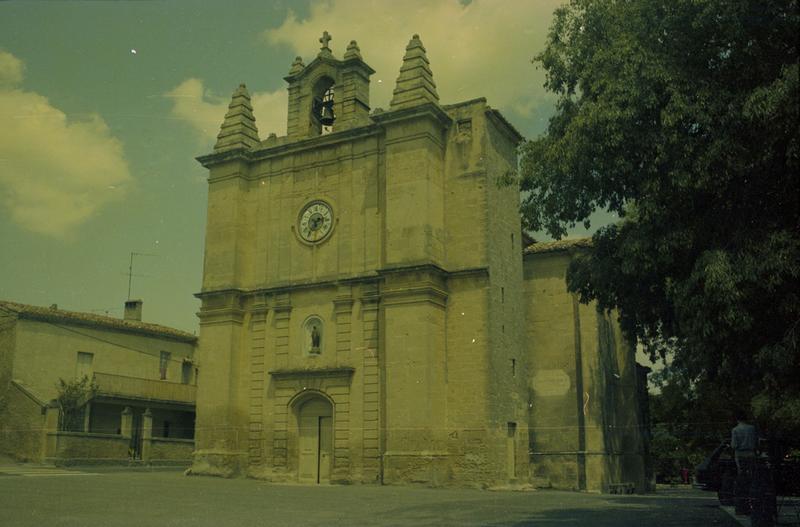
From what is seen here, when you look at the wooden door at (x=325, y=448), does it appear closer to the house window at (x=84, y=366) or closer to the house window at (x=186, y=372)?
the house window at (x=84, y=366)

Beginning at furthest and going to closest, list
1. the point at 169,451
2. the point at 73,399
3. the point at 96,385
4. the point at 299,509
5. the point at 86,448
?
the point at 169,451 → the point at 96,385 → the point at 73,399 → the point at 86,448 → the point at 299,509

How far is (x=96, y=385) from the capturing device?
121ft

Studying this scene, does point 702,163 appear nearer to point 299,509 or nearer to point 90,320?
point 299,509

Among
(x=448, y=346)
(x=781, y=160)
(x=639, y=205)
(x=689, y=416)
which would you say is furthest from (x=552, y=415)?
(x=781, y=160)

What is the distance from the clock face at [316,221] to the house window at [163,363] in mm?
16809

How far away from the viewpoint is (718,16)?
1203 cm

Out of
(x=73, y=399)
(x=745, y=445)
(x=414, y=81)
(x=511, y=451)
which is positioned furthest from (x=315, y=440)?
(x=745, y=445)

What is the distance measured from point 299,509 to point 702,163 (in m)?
9.42

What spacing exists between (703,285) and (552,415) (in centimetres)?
2002

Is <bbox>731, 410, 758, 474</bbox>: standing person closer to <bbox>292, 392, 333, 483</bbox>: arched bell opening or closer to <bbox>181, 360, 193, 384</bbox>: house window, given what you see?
<bbox>292, 392, 333, 483</bbox>: arched bell opening

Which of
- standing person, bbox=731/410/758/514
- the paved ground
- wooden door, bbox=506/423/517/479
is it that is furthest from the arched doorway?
standing person, bbox=731/410/758/514

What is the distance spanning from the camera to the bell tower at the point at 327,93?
99.3 ft

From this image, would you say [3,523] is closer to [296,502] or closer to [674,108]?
[296,502]

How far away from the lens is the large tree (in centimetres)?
1126
